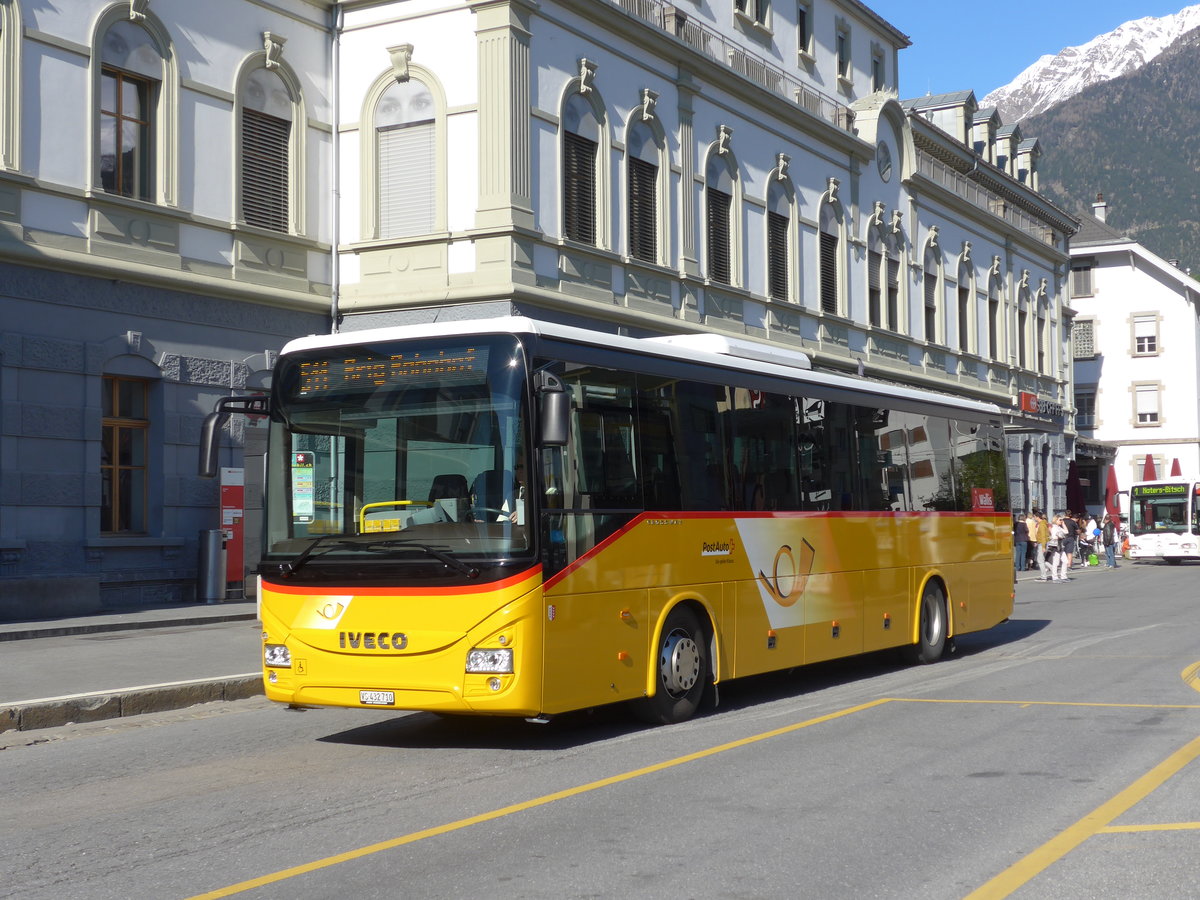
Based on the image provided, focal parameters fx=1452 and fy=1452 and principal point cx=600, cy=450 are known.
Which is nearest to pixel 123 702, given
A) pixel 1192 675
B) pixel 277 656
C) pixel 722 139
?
pixel 277 656

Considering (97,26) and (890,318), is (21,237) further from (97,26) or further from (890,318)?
(890,318)

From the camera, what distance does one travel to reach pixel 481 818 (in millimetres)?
7453

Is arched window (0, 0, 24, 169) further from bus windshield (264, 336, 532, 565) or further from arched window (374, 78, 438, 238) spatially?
bus windshield (264, 336, 532, 565)

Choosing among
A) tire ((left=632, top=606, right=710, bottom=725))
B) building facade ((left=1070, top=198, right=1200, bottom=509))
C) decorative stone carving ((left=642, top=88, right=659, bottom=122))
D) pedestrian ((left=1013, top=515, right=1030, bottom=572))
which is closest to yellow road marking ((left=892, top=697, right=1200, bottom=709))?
tire ((left=632, top=606, right=710, bottom=725))

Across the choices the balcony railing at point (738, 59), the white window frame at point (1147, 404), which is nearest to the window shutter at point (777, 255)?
the balcony railing at point (738, 59)

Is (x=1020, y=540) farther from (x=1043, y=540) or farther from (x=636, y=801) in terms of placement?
(x=636, y=801)

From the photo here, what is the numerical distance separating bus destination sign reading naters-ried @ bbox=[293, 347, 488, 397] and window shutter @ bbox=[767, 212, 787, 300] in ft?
71.8

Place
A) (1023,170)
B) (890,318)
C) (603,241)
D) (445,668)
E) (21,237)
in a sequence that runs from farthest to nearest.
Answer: (1023,170), (890,318), (603,241), (21,237), (445,668)

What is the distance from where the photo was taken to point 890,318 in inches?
1516

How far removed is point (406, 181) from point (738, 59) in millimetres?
9996

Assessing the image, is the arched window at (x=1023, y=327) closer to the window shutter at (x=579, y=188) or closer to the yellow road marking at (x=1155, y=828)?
the window shutter at (x=579, y=188)

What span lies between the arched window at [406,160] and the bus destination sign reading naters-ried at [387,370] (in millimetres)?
13399

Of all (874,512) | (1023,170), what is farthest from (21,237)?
(1023,170)

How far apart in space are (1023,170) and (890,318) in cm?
1904
